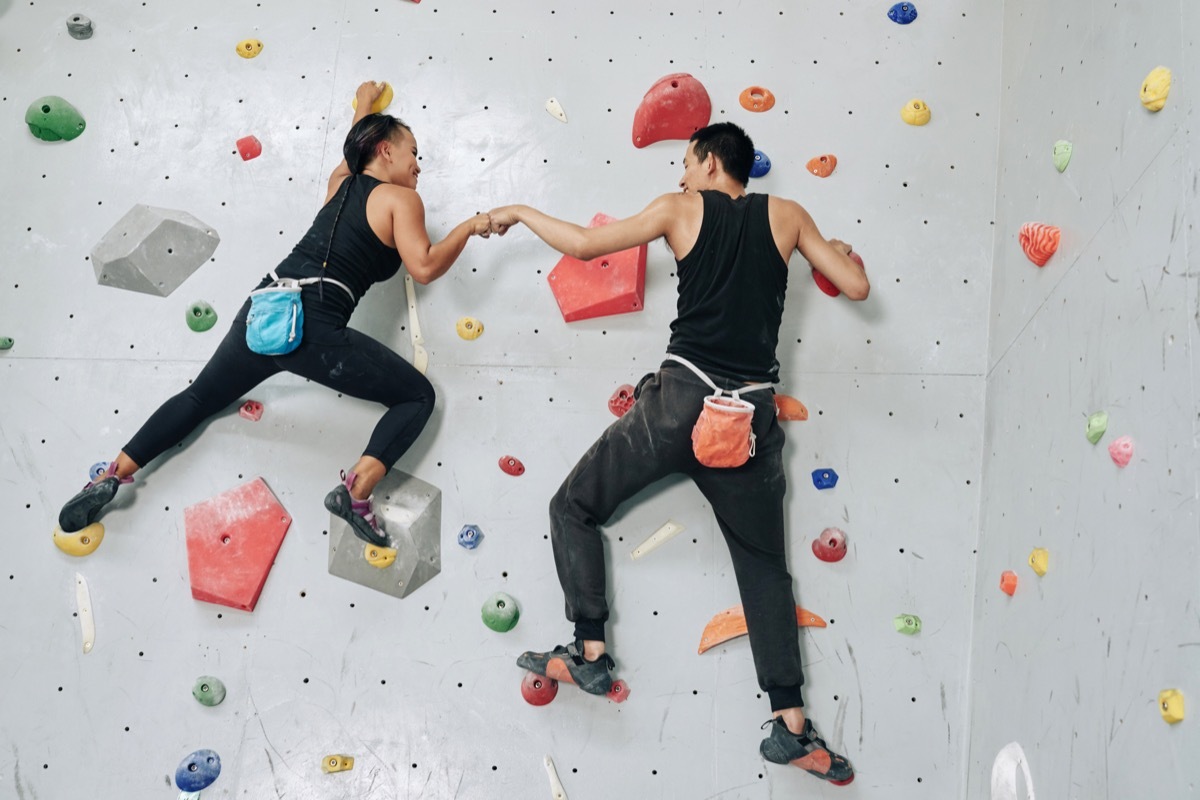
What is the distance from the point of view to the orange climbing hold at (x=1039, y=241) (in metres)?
2.72

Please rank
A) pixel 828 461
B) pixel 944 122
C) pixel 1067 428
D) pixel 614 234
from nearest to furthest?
1. pixel 1067 428
2. pixel 614 234
3. pixel 828 461
4. pixel 944 122

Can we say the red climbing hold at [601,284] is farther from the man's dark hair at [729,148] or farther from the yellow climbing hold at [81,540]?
the yellow climbing hold at [81,540]

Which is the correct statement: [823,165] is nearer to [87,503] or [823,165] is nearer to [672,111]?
[672,111]

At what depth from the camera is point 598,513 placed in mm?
2959

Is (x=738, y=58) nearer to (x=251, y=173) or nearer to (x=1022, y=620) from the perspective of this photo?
(x=251, y=173)

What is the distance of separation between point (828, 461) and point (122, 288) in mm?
2044

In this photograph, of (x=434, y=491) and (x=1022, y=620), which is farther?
(x=434, y=491)

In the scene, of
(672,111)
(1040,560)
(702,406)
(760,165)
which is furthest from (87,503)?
(1040,560)

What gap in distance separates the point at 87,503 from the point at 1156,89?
106 inches

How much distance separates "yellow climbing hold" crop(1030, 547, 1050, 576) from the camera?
254 centimetres

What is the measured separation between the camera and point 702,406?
110 inches

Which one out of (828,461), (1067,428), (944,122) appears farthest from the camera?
(944,122)

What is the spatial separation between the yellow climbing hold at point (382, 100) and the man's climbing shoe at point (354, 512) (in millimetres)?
1100

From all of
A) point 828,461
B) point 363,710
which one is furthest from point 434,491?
point 828,461
